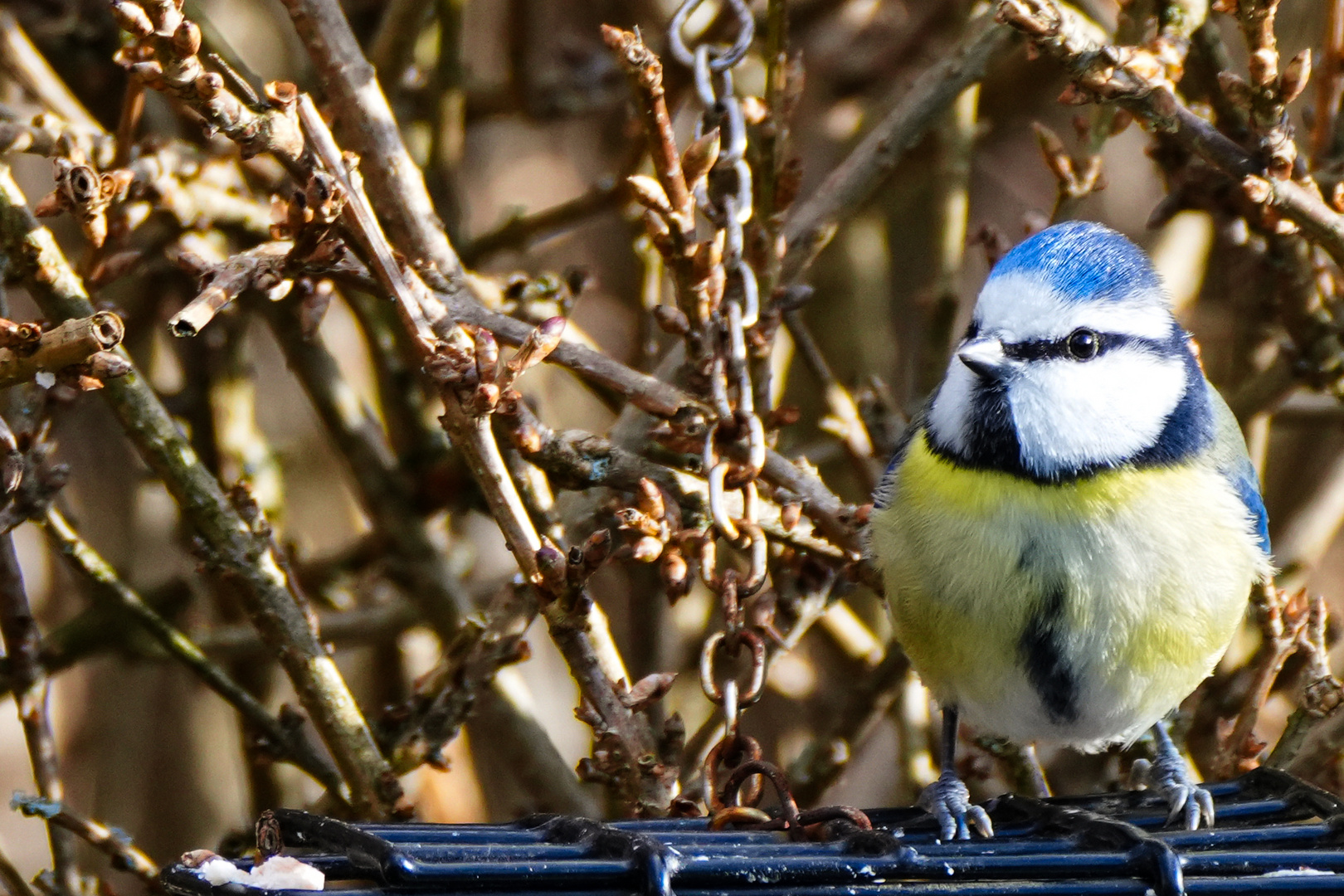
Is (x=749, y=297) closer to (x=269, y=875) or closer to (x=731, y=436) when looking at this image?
A: (x=731, y=436)

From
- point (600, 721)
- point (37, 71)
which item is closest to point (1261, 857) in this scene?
point (600, 721)

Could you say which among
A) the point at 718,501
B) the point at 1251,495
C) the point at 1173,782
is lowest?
the point at 1173,782

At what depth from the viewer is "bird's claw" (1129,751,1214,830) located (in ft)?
5.19

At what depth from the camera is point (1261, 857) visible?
1253 mm

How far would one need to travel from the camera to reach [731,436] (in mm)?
1543

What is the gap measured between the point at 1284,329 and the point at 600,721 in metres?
1.38

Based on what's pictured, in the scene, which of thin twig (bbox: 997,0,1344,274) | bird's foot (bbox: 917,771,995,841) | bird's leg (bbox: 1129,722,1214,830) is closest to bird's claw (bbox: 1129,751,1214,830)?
bird's leg (bbox: 1129,722,1214,830)

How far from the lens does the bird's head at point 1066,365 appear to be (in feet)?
5.45

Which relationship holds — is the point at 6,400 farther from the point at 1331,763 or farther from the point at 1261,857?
the point at 1331,763

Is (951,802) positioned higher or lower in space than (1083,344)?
lower

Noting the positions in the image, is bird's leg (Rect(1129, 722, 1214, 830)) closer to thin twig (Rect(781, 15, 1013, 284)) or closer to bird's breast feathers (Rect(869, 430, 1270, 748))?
bird's breast feathers (Rect(869, 430, 1270, 748))

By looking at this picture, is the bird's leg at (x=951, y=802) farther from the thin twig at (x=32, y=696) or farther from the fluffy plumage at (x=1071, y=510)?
the thin twig at (x=32, y=696)

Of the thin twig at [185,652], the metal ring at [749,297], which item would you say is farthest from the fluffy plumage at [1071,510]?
the thin twig at [185,652]

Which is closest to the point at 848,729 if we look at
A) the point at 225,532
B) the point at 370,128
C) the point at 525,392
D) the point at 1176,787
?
the point at 1176,787
